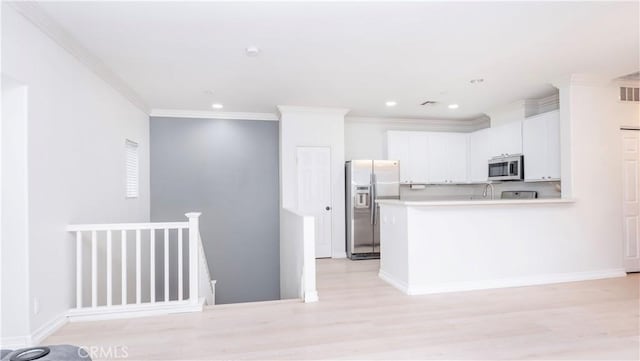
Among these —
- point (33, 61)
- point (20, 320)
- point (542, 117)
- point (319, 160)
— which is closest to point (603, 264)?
point (542, 117)

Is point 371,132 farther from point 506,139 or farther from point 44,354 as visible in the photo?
point 44,354

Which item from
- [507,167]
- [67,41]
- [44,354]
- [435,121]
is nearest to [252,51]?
[67,41]

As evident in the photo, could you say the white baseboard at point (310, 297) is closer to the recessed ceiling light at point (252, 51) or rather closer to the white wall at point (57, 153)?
the white wall at point (57, 153)

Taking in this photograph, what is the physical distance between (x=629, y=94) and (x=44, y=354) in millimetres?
6395

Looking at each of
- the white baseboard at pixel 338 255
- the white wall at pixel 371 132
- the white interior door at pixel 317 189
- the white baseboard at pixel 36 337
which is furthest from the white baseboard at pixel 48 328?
the white wall at pixel 371 132

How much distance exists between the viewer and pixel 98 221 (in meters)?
3.57

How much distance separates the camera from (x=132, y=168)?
488 centimetres

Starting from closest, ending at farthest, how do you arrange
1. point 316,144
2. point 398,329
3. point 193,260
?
1. point 398,329
2. point 193,260
3. point 316,144

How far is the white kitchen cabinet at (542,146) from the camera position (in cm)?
450

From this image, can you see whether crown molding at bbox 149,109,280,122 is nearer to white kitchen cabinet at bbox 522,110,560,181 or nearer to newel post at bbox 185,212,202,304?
newel post at bbox 185,212,202,304

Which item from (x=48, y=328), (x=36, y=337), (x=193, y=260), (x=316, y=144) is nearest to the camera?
(x=36, y=337)

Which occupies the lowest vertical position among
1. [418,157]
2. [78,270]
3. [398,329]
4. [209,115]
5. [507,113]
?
[398,329]

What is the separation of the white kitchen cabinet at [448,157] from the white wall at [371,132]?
0.48m

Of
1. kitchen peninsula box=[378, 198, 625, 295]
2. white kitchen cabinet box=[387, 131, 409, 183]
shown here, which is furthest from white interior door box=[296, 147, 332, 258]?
kitchen peninsula box=[378, 198, 625, 295]
